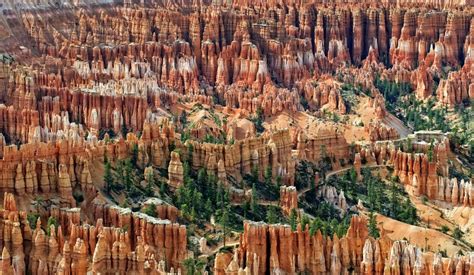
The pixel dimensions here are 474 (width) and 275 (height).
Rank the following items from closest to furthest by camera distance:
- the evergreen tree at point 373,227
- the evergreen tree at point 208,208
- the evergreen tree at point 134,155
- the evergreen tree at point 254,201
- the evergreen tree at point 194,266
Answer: the evergreen tree at point 194,266 → the evergreen tree at point 373,227 → the evergreen tree at point 208,208 → the evergreen tree at point 254,201 → the evergreen tree at point 134,155

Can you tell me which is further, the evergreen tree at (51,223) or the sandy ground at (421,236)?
the sandy ground at (421,236)

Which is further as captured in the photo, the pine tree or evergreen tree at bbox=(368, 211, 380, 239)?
the pine tree

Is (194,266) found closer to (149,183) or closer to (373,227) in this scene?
(149,183)

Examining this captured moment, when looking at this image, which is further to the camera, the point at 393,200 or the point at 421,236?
the point at 393,200

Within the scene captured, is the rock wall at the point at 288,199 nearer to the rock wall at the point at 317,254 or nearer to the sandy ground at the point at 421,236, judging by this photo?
the sandy ground at the point at 421,236

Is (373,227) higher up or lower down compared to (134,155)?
lower down

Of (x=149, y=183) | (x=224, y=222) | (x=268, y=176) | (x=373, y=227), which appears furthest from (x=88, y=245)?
(x=268, y=176)

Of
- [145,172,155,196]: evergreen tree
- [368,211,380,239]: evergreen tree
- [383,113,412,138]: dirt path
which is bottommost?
[383,113,412,138]: dirt path

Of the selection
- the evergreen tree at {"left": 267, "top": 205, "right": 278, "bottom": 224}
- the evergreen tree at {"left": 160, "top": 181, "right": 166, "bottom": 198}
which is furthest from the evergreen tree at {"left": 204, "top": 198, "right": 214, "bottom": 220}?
the evergreen tree at {"left": 267, "top": 205, "right": 278, "bottom": 224}

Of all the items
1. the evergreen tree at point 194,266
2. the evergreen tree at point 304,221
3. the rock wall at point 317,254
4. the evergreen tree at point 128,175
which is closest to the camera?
the rock wall at point 317,254

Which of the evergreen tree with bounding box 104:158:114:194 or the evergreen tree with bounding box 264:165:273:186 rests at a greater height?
the evergreen tree with bounding box 104:158:114:194

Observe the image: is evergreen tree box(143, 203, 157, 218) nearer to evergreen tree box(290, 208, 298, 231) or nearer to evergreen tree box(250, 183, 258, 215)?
evergreen tree box(250, 183, 258, 215)

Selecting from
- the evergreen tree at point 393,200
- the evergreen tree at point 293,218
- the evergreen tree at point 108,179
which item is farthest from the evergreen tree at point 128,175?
the evergreen tree at point 393,200

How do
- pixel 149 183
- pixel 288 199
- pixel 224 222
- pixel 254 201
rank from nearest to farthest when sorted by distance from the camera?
pixel 224 222
pixel 149 183
pixel 254 201
pixel 288 199
